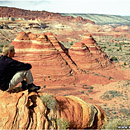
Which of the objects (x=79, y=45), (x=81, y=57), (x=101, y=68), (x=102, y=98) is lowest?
(x=102, y=98)

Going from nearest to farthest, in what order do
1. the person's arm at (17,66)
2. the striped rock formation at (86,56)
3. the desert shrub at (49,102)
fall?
the person's arm at (17,66), the desert shrub at (49,102), the striped rock formation at (86,56)

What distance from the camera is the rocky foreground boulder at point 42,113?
14.4 feet

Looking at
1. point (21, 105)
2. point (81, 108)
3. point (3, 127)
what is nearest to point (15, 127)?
point (3, 127)

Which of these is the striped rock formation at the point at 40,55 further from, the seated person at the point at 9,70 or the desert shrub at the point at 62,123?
the seated person at the point at 9,70

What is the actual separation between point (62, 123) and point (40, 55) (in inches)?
685

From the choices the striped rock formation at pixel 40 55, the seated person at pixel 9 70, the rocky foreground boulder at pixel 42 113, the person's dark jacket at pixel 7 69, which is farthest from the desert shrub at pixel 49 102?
the striped rock formation at pixel 40 55

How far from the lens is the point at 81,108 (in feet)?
19.7

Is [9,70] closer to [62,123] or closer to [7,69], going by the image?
[7,69]

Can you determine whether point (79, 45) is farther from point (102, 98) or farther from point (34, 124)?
point (34, 124)

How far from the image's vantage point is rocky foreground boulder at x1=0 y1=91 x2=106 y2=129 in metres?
4.38

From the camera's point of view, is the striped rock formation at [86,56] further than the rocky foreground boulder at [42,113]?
Yes

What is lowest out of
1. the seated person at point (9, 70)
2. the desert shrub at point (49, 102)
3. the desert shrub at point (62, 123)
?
the desert shrub at point (62, 123)

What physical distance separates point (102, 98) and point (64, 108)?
42.2 feet

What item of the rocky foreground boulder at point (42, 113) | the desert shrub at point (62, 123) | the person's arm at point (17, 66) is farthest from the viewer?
the desert shrub at point (62, 123)
